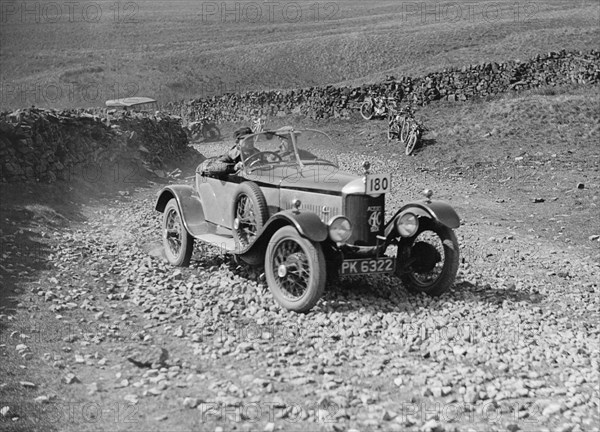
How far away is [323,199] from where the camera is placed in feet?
26.2

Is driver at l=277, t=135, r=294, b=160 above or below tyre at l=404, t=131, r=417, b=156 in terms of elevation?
above

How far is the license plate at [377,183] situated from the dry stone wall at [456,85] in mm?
19364

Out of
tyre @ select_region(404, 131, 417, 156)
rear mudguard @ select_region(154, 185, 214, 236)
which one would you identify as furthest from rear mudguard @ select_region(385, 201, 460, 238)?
tyre @ select_region(404, 131, 417, 156)

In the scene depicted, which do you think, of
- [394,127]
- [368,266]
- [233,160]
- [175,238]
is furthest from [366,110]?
[368,266]

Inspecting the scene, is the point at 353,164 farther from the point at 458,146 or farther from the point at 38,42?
the point at 38,42

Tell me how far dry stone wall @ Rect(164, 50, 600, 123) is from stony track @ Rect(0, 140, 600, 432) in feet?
57.7

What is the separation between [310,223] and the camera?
7.30 m

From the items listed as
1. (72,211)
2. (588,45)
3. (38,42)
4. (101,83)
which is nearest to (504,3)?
(588,45)

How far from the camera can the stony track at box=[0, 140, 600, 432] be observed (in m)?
5.32

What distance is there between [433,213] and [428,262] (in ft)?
1.98

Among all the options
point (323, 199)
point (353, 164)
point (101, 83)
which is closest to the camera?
point (323, 199)

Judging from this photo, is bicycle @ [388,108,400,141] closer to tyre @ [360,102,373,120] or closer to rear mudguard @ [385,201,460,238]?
tyre @ [360,102,373,120]

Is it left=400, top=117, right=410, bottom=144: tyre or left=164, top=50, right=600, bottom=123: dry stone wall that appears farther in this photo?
left=164, top=50, right=600, bottom=123: dry stone wall

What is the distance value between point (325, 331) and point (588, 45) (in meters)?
36.5
